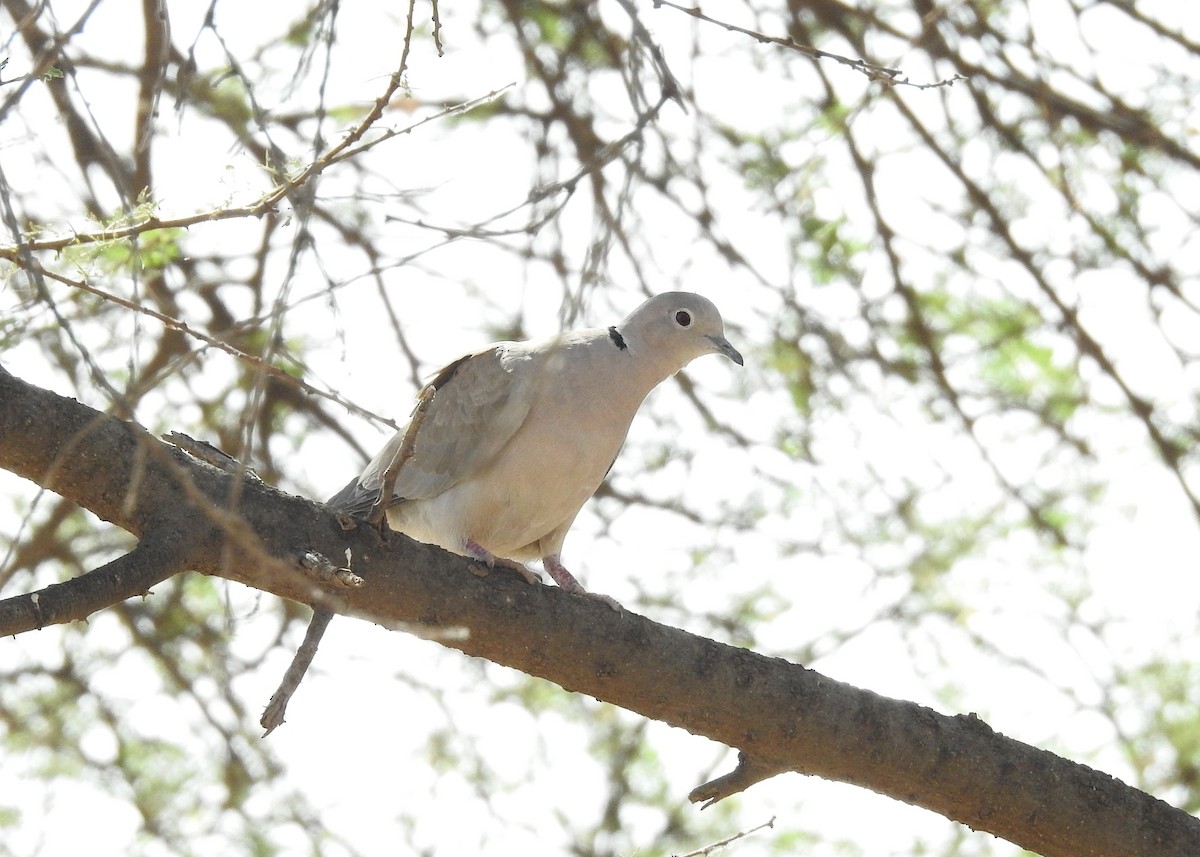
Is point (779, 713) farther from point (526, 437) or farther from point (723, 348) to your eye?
point (723, 348)

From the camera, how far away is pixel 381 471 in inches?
155

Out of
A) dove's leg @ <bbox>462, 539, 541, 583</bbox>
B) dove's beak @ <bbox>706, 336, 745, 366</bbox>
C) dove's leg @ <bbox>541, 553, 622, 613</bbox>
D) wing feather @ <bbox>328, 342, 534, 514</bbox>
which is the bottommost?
dove's leg @ <bbox>462, 539, 541, 583</bbox>

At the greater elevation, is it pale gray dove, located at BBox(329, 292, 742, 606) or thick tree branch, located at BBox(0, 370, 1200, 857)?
pale gray dove, located at BBox(329, 292, 742, 606)

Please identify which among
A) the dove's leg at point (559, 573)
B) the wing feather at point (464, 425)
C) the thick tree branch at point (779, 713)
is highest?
the wing feather at point (464, 425)

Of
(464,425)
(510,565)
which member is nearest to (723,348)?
(464,425)

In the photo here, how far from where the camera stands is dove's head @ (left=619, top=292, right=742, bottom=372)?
413cm

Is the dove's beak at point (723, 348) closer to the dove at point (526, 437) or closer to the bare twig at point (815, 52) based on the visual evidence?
the dove at point (526, 437)

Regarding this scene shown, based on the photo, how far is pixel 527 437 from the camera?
382 centimetres

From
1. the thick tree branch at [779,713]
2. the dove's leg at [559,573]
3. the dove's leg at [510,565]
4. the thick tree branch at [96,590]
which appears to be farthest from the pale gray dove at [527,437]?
the thick tree branch at [96,590]

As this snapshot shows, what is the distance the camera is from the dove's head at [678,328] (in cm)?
413

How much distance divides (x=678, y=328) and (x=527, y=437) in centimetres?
65

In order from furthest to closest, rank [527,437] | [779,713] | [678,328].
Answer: [678,328], [527,437], [779,713]

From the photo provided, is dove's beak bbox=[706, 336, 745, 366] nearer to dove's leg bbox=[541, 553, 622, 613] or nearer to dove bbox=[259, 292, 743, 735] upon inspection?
dove bbox=[259, 292, 743, 735]

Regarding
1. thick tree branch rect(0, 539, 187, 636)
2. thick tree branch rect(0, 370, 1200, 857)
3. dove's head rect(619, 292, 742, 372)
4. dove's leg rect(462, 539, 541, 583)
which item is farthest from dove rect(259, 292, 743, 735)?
thick tree branch rect(0, 539, 187, 636)
